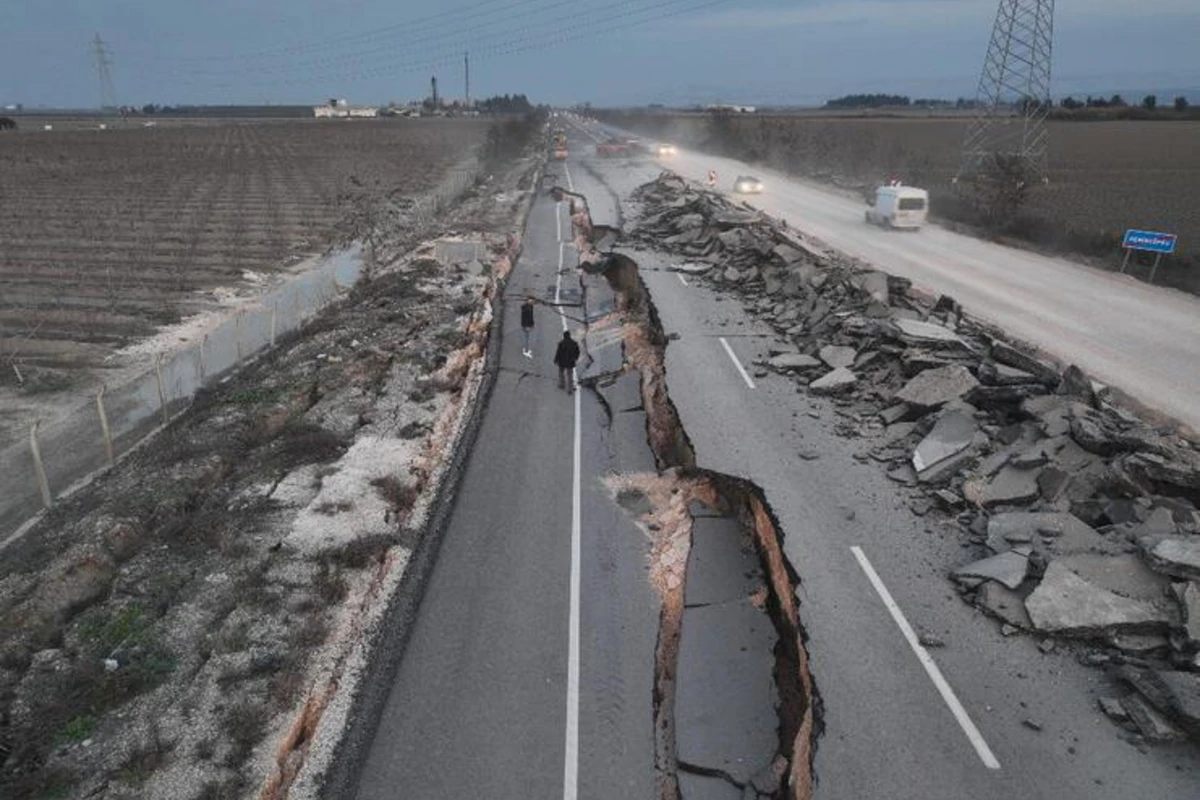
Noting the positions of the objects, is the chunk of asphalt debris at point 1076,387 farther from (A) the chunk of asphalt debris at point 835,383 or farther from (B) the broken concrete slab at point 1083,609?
(B) the broken concrete slab at point 1083,609

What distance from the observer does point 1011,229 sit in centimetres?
3431

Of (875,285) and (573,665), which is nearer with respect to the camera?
(573,665)

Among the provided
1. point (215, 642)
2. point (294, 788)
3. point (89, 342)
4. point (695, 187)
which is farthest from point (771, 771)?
point (695, 187)

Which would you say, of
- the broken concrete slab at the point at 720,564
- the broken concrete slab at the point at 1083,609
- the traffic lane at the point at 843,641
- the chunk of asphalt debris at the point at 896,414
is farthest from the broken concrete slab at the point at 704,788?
the chunk of asphalt debris at the point at 896,414

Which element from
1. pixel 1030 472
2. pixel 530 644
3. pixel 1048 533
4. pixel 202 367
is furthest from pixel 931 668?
pixel 202 367

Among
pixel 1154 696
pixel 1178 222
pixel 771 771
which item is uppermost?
pixel 1178 222

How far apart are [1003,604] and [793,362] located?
954 centimetres

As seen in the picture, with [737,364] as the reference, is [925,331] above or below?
above

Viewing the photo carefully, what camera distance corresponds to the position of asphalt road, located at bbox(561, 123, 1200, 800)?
7.89 metres

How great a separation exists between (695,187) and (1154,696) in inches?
1663

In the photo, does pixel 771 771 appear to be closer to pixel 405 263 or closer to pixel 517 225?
pixel 405 263

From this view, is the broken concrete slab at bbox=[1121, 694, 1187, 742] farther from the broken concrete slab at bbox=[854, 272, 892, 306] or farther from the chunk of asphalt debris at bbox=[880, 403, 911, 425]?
the broken concrete slab at bbox=[854, 272, 892, 306]

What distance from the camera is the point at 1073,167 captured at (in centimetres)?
6147

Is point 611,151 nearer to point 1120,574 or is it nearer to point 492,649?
point 1120,574
